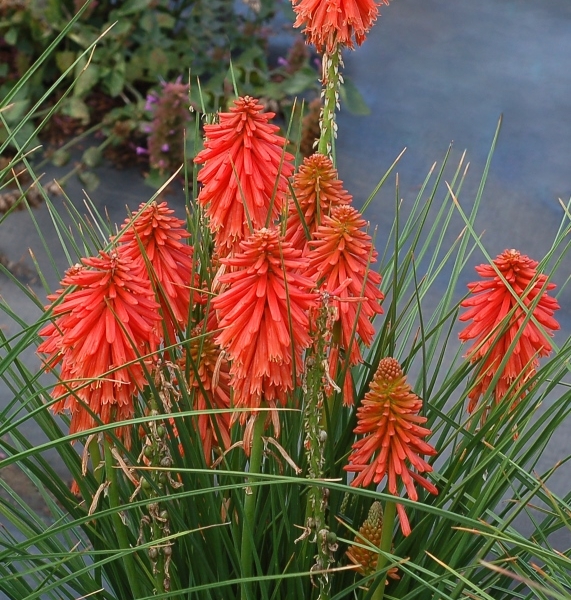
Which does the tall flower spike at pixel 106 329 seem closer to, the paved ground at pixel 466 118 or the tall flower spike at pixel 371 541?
the tall flower spike at pixel 371 541

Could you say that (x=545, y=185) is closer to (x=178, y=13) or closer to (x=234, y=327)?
(x=178, y=13)

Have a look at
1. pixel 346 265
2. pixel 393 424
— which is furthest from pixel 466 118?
pixel 393 424

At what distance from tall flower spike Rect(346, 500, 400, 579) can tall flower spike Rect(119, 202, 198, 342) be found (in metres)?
0.37

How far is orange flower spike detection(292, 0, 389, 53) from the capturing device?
4.50 ft

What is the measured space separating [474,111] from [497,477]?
3.26 metres

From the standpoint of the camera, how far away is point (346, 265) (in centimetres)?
119

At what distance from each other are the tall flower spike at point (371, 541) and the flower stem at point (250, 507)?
0.49 ft

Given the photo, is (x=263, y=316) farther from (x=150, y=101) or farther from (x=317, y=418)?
(x=150, y=101)

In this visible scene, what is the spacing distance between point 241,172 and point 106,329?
0.31 metres

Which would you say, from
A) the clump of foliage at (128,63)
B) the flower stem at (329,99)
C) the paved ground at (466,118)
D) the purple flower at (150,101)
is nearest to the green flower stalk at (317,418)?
the flower stem at (329,99)

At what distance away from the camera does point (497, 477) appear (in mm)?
1114

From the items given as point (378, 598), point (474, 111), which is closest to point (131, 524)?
point (378, 598)

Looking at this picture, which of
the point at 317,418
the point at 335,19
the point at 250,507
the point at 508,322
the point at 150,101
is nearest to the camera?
the point at 317,418

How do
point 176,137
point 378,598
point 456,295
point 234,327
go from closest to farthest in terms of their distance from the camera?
point 234,327 < point 378,598 < point 456,295 < point 176,137
